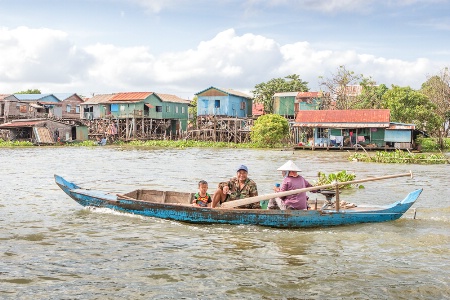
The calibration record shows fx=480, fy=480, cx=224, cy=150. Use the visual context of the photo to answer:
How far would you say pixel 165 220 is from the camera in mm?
10117

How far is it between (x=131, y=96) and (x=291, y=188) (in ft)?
136

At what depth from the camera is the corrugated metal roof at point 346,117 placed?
3538 cm

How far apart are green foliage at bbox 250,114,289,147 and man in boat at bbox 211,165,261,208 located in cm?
2983

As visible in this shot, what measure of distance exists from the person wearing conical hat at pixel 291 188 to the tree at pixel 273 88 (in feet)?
141

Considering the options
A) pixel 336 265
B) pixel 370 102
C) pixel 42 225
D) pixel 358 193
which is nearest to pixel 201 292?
pixel 336 265

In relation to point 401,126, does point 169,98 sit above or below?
above

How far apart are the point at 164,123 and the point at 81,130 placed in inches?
337

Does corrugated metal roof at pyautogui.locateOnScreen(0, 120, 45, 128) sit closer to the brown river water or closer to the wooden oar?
the brown river water

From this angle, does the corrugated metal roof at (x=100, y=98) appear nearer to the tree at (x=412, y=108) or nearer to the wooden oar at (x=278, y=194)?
the tree at (x=412, y=108)

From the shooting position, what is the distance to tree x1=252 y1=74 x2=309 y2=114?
52.3 meters

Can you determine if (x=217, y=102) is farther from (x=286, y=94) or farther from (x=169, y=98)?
(x=286, y=94)

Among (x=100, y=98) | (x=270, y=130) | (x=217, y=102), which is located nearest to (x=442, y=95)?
(x=270, y=130)

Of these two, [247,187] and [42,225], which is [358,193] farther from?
[42,225]

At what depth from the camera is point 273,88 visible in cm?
5259
